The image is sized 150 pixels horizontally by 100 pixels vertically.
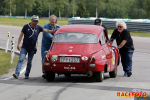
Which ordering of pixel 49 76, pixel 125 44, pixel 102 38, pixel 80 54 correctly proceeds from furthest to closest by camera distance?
pixel 125 44 < pixel 102 38 < pixel 49 76 < pixel 80 54

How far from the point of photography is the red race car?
29.1ft

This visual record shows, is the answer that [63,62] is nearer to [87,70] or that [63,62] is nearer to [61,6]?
[87,70]

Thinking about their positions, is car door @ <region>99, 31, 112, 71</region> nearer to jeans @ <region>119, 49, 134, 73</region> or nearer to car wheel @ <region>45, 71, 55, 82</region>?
jeans @ <region>119, 49, 134, 73</region>

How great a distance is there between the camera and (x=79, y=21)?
37312mm

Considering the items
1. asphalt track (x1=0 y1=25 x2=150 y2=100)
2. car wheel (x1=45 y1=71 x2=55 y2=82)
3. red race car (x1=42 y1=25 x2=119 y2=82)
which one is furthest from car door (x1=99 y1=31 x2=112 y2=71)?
car wheel (x1=45 y1=71 x2=55 y2=82)

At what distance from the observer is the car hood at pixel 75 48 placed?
9025 millimetres

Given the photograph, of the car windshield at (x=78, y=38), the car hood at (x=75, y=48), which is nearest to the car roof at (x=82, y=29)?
the car windshield at (x=78, y=38)

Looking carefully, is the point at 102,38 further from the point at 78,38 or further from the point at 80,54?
the point at 80,54

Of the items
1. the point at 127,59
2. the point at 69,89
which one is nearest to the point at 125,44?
the point at 127,59

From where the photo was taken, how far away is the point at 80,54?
8922mm

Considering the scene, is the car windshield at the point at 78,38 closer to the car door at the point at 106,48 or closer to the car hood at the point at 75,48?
the car hood at the point at 75,48

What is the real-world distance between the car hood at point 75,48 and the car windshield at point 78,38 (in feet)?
0.53

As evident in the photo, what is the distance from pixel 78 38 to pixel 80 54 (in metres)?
0.82

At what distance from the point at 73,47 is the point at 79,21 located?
28.2 metres
